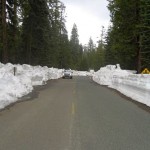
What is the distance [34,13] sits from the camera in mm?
53688

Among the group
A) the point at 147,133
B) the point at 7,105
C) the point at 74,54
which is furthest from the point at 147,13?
the point at 74,54

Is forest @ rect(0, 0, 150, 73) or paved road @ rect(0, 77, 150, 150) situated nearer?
paved road @ rect(0, 77, 150, 150)

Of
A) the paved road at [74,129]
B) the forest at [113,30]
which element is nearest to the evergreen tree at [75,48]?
the forest at [113,30]

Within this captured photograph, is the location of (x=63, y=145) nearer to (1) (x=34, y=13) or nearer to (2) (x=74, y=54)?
(1) (x=34, y=13)

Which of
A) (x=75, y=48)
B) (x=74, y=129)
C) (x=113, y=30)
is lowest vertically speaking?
(x=74, y=129)

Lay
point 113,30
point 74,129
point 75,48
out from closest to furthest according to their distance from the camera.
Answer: point 74,129
point 113,30
point 75,48

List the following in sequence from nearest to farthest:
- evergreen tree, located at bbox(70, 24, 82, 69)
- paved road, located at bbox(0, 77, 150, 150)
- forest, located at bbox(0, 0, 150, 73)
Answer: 1. paved road, located at bbox(0, 77, 150, 150)
2. forest, located at bbox(0, 0, 150, 73)
3. evergreen tree, located at bbox(70, 24, 82, 69)

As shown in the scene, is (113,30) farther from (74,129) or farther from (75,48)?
(75,48)

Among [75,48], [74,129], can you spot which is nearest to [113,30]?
[74,129]

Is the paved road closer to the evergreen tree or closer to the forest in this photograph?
the forest

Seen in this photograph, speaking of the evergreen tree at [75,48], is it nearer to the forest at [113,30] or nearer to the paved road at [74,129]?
the forest at [113,30]

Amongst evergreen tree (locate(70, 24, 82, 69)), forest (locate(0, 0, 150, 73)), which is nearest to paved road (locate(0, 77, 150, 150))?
forest (locate(0, 0, 150, 73))

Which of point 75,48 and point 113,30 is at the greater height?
point 75,48

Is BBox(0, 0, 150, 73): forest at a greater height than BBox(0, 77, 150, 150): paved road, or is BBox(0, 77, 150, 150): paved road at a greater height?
BBox(0, 0, 150, 73): forest
